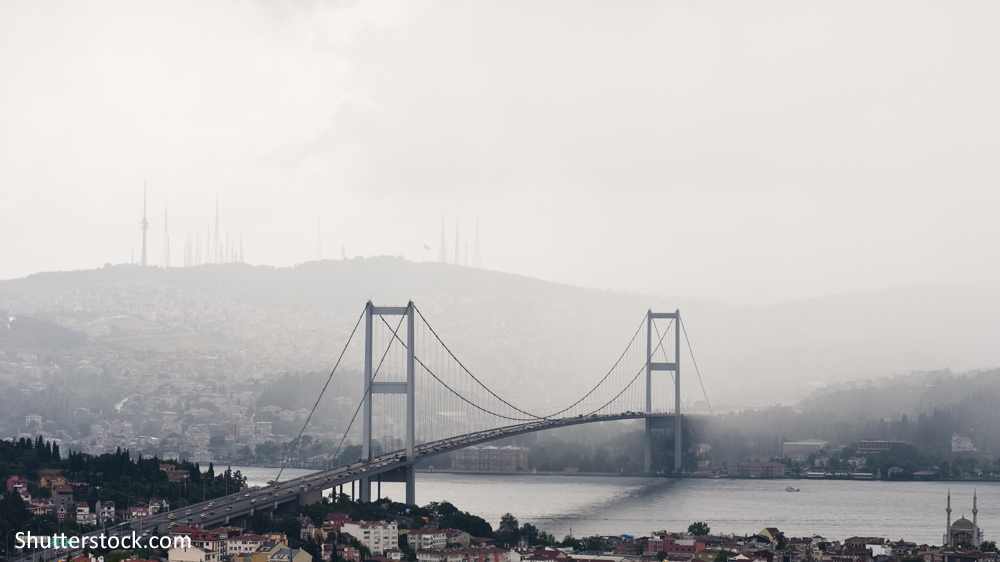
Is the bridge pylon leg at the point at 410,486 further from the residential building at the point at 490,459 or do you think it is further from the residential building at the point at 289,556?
the residential building at the point at 490,459

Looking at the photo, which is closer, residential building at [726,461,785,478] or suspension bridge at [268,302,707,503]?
suspension bridge at [268,302,707,503]

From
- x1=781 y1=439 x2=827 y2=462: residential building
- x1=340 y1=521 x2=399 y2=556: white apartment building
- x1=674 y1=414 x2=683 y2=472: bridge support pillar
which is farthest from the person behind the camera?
x1=781 y1=439 x2=827 y2=462: residential building

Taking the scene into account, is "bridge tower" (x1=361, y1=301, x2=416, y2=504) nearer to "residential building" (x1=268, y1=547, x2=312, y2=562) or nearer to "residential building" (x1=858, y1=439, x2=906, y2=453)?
"residential building" (x1=268, y1=547, x2=312, y2=562)

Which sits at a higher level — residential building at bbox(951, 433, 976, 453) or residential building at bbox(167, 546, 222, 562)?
residential building at bbox(951, 433, 976, 453)

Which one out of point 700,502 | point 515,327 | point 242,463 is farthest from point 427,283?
point 700,502

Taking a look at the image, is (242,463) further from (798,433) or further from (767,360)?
(767,360)

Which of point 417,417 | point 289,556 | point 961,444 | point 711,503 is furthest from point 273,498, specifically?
point 961,444

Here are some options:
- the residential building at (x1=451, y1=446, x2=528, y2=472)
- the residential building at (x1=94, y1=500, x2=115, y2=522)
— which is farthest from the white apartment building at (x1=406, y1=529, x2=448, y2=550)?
the residential building at (x1=451, y1=446, x2=528, y2=472)
